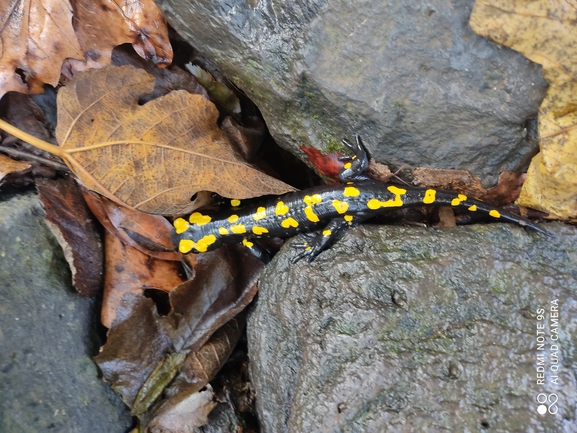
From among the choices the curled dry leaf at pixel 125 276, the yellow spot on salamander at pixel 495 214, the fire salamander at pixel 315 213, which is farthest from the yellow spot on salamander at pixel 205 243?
the yellow spot on salamander at pixel 495 214

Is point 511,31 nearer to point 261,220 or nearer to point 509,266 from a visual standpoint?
point 509,266

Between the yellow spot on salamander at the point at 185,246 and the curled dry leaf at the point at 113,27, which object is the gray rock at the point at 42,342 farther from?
the curled dry leaf at the point at 113,27

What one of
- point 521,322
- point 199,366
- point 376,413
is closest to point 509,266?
point 521,322

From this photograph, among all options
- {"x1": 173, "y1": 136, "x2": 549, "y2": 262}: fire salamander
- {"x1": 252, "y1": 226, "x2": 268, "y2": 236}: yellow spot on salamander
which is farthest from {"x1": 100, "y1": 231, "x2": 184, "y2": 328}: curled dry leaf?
{"x1": 252, "y1": 226, "x2": 268, "y2": 236}: yellow spot on salamander

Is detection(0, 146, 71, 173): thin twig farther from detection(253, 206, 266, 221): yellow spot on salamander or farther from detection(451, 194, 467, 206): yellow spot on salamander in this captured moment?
detection(451, 194, 467, 206): yellow spot on salamander

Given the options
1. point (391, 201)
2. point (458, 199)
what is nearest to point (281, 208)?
point (391, 201)

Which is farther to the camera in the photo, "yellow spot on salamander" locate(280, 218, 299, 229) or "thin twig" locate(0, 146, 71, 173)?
"yellow spot on salamander" locate(280, 218, 299, 229)

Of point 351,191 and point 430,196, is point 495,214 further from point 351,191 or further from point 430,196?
point 351,191

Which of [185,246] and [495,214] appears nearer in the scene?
[495,214]
